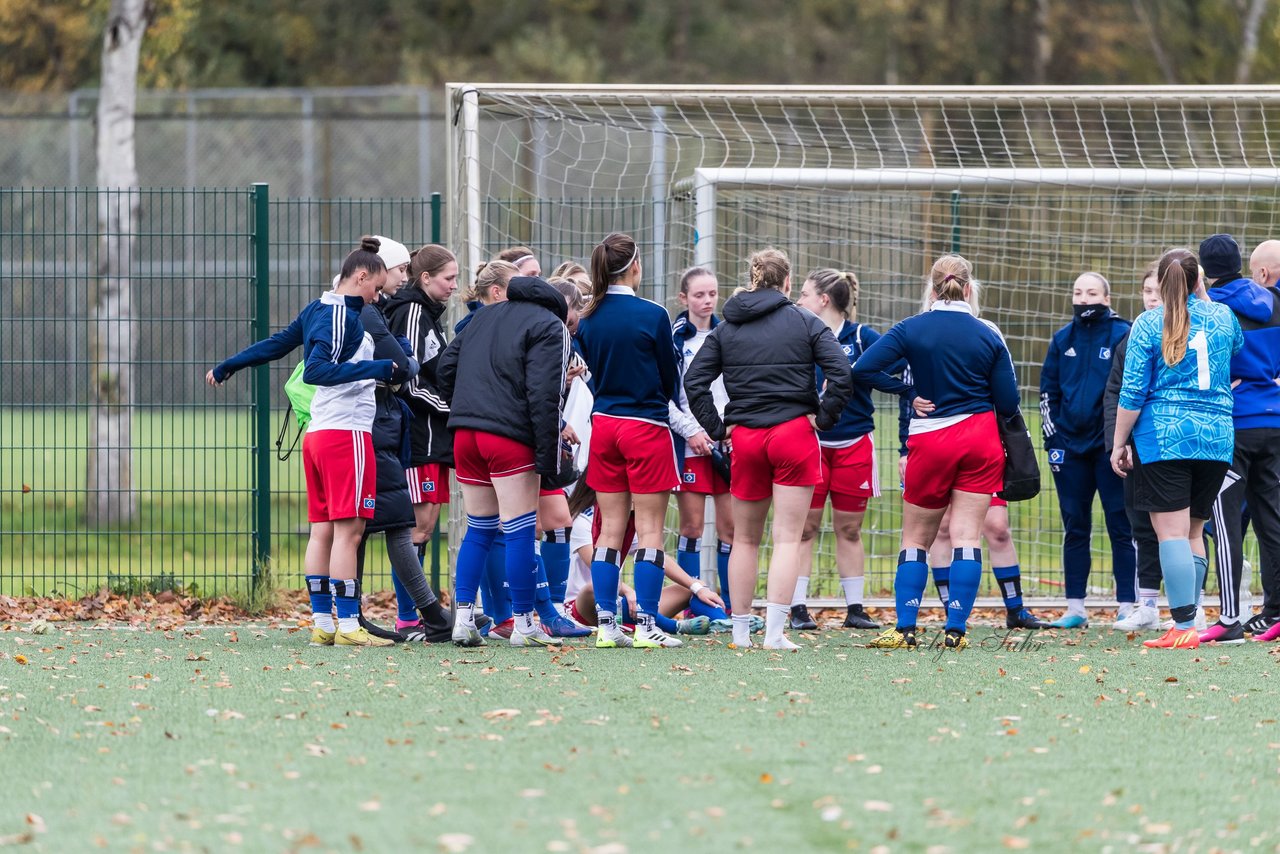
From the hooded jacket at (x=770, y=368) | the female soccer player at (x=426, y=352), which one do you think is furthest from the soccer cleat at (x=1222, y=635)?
the female soccer player at (x=426, y=352)

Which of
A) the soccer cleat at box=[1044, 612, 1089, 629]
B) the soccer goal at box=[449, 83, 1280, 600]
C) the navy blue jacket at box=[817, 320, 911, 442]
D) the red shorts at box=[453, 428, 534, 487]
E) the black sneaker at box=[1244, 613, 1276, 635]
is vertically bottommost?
the soccer cleat at box=[1044, 612, 1089, 629]

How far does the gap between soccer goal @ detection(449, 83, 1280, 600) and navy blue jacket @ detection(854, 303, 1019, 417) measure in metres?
2.03

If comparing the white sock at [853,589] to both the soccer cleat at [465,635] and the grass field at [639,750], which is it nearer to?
the grass field at [639,750]

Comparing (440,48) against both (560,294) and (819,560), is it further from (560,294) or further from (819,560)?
(560,294)

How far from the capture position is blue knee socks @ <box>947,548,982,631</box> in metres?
7.31

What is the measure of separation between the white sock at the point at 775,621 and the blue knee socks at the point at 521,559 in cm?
106

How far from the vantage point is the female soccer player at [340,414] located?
23.3 ft

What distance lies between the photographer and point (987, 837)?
415 cm

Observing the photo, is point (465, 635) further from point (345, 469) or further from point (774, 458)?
point (774, 458)

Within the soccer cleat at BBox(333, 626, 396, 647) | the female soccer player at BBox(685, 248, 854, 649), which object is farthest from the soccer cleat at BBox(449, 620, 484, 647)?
the female soccer player at BBox(685, 248, 854, 649)

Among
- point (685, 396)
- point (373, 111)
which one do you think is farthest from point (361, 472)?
point (373, 111)

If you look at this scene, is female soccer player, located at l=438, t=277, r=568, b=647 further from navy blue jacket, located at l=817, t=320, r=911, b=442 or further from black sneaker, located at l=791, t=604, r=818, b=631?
black sneaker, located at l=791, t=604, r=818, b=631

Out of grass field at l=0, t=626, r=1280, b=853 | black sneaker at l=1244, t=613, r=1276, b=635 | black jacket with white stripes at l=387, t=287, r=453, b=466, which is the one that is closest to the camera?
grass field at l=0, t=626, r=1280, b=853

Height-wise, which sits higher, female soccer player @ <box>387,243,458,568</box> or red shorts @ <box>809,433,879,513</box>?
female soccer player @ <box>387,243,458,568</box>
